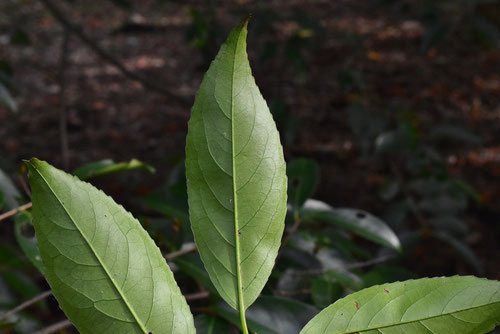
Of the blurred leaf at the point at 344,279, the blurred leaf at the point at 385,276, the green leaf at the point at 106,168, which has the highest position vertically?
the green leaf at the point at 106,168

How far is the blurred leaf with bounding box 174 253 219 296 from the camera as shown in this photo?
0.75m

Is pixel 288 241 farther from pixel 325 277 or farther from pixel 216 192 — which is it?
pixel 216 192

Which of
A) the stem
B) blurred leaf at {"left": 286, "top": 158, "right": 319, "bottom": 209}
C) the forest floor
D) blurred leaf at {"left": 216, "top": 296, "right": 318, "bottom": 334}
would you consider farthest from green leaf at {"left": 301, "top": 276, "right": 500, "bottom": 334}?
the forest floor

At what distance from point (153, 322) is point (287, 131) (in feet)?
5.82

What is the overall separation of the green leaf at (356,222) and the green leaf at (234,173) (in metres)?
0.56

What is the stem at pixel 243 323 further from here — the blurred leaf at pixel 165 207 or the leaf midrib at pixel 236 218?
the blurred leaf at pixel 165 207

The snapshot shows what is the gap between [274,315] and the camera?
2.21ft

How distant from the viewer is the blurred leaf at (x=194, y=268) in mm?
754

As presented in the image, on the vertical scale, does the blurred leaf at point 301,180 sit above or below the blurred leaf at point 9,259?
above

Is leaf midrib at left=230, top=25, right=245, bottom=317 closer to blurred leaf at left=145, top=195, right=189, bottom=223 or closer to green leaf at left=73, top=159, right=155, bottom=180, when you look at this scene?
green leaf at left=73, top=159, right=155, bottom=180

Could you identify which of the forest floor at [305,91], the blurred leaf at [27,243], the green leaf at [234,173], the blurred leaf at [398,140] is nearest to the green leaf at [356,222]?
the blurred leaf at [27,243]

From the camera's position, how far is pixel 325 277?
36.4 inches

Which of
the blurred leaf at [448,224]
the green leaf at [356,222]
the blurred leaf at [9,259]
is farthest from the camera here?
the blurred leaf at [448,224]

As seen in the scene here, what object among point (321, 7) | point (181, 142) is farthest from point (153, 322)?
point (321, 7)
